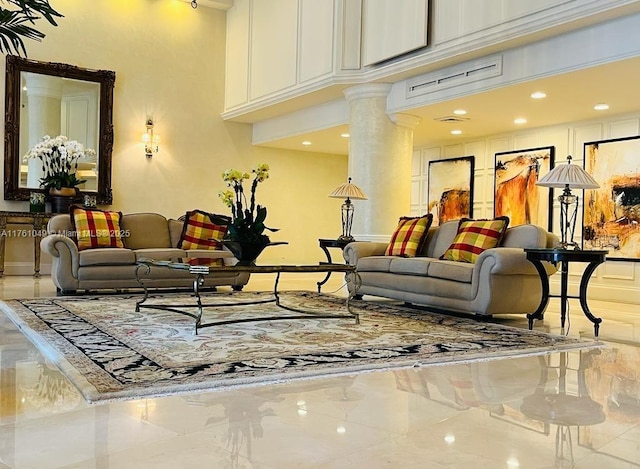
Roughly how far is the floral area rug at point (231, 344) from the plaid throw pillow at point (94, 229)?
1070mm

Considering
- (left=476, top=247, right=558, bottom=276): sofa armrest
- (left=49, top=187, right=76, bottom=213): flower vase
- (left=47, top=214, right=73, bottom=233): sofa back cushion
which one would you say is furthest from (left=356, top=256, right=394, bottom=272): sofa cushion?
(left=49, top=187, right=76, bottom=213): flower vase

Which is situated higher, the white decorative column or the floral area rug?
the white decorative column

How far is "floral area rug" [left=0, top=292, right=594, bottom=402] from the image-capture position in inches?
113

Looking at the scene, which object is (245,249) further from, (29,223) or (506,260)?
(29,223)

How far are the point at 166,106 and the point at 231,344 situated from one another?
675cm

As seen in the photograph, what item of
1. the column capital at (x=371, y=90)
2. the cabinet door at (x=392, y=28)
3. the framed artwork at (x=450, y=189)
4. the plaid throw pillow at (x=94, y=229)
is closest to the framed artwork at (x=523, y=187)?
the framed artwork at (x=450, y=189)

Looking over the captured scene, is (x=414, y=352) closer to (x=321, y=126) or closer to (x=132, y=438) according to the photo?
(x=132, y=438)

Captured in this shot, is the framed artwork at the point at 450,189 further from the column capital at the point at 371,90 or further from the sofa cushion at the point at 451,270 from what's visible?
the sofa cushion at the point at 451,270

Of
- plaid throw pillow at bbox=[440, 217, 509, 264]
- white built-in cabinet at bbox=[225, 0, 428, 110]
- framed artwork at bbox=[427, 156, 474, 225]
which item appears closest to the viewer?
plaid throw pillow at bbox=[440, 217, 509, 264]

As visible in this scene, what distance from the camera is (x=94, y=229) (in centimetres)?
657

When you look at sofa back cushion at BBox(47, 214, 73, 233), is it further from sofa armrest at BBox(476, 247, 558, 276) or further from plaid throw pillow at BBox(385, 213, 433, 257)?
sofa armrest at BBox(476, 247, 558, 276)

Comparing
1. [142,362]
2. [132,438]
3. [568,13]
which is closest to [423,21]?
[568,13]

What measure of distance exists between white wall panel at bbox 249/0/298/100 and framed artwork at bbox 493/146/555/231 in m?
2.96

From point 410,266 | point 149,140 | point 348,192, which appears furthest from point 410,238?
point 149,140
